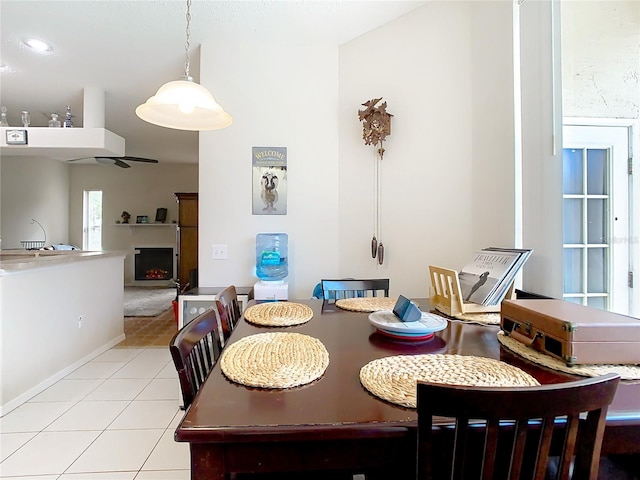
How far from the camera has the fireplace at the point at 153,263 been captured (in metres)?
7.62

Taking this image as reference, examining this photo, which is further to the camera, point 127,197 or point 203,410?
point 127,197

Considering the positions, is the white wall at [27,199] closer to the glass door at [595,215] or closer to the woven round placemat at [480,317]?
the woven round placemat at [480,317]

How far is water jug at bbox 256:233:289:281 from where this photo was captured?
2689mm

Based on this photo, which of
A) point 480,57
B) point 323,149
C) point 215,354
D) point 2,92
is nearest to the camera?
point 215,354

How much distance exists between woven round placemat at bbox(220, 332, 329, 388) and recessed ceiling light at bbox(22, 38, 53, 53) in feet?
10.7

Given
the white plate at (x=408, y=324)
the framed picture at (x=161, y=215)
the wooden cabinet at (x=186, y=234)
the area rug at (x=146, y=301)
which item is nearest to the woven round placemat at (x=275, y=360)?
the white plate at (x=408, y=324)

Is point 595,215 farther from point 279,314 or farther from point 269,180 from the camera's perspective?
point 269,180

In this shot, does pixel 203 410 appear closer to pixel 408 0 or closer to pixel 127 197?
pixel 408 0

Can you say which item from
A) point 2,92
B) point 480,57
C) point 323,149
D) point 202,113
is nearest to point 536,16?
point 480,57

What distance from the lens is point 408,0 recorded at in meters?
2.38

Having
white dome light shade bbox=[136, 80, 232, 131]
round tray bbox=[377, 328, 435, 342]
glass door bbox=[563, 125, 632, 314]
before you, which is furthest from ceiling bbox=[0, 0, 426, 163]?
round tray bbox=[377, 328, 435, 342]

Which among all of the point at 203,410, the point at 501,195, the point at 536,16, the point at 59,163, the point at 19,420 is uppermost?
the point at 59,163

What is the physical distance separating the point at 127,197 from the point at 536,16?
815cm

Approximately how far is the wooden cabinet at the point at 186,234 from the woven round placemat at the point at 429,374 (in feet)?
15.4
